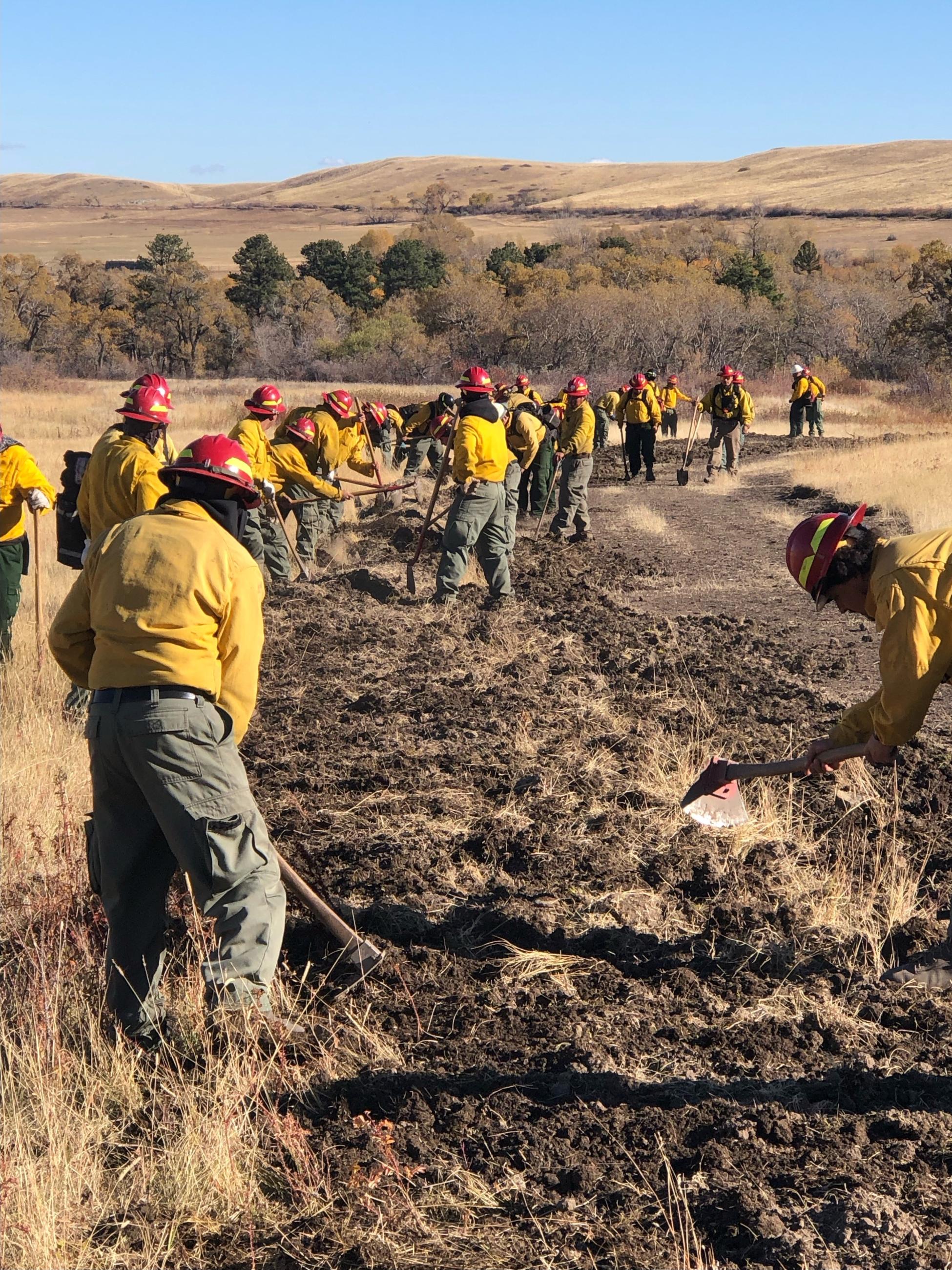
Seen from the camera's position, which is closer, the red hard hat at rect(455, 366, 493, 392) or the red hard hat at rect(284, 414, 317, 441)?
the red hard hat at rect(455, 366, 493, 392)

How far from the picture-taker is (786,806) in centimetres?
606

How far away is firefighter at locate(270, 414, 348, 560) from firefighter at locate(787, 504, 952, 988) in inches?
350

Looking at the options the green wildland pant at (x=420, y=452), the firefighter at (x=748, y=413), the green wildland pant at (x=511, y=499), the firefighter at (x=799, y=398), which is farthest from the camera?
the firefighter at (x=799, y=398)

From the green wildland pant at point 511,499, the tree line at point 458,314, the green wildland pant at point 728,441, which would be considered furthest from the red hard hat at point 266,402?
the tree line at point 458,314

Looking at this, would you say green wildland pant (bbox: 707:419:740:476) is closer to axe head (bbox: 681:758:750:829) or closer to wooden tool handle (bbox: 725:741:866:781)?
axe head (bbox: 681:758:750:829)

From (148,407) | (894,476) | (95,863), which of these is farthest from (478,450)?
(894,476)

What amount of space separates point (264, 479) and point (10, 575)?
404 centimetres

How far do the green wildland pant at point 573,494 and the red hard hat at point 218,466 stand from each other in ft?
35.0

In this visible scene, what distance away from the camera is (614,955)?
15.8ft

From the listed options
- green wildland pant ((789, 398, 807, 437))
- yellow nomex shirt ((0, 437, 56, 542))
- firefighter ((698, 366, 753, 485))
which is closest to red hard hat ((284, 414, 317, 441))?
yellow nomex shirt ((0, 437, 56, 542))

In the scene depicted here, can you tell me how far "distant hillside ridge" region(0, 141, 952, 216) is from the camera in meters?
105

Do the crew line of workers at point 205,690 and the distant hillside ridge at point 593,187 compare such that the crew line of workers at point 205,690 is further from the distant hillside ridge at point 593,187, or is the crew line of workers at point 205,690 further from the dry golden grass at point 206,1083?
the distant hillside ridge at point 593,187

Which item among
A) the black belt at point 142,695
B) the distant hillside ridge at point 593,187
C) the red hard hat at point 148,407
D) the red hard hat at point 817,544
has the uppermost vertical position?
the distant hillside ridge at point 593,187

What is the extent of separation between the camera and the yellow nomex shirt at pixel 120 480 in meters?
6.95
